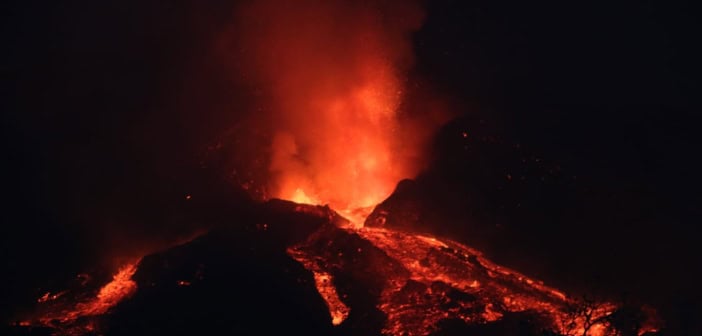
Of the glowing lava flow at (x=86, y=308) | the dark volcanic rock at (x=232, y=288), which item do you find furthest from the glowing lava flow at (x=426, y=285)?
the glowing lava flow at (x=86, y=308)

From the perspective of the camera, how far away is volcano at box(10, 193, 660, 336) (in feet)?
62.3

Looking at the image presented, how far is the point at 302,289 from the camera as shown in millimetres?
20234

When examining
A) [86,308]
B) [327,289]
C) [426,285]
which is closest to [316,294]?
[327,289]

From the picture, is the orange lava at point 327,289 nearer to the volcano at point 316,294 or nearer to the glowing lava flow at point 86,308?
the volcano at point 316,294

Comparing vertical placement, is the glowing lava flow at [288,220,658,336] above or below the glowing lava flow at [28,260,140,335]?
above

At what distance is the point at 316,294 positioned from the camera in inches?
790

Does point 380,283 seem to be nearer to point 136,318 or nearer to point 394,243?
point 394,243

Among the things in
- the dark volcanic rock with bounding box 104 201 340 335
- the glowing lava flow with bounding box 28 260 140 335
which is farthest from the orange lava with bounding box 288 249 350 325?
the glowing lava flow with bounding box 28 260 140 335

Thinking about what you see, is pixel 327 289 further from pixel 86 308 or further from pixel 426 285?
pixel 86 308

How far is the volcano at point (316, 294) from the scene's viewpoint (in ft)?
62.3

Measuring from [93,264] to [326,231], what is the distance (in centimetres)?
1016

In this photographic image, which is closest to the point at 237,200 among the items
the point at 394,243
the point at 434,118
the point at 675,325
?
the point at 394,243

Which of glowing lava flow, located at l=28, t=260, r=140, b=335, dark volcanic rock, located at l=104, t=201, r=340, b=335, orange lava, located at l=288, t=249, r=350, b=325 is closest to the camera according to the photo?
dark volcanic rock, located at l=104, t=201, r=340, b=335

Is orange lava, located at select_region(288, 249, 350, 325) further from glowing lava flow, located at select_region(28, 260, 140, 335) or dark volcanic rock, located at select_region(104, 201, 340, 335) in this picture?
glowing lava flow, located at select_region(28, 260, 140, 335)
